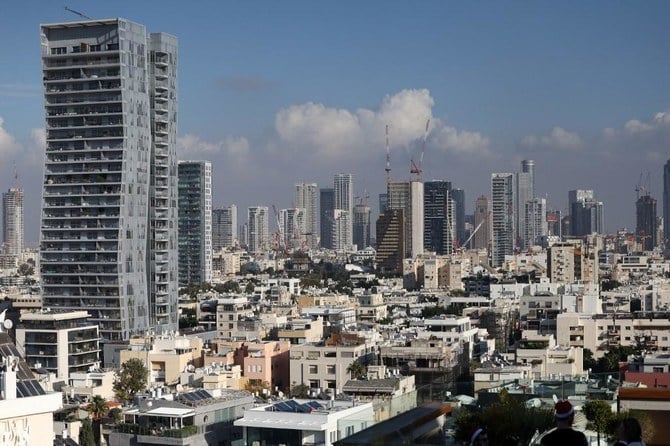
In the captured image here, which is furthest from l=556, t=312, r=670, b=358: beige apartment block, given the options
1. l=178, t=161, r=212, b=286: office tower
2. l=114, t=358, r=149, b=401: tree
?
l=178, t=161, r=212, b=286: office tower

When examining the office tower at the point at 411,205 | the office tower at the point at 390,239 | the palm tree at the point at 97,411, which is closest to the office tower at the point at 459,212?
the office tower at the point at 411,205

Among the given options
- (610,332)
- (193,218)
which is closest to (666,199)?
(193,218)

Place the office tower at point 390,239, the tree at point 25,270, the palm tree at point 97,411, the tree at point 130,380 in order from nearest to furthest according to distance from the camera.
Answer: the palm tree at point 97,411 < the tree at point 130,380 < the tree at point 25,270 < the office tower at point 390,239

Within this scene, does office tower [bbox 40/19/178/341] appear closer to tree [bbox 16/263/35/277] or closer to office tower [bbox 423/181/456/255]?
tree [bbox 16/263/35/277]

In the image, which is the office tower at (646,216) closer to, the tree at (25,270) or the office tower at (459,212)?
the office tower at (459,212)

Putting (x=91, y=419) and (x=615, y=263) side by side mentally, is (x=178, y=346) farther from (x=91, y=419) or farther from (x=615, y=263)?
(x=615, y=263)

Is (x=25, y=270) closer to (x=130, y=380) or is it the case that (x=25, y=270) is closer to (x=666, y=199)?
(x=130, y=380)
